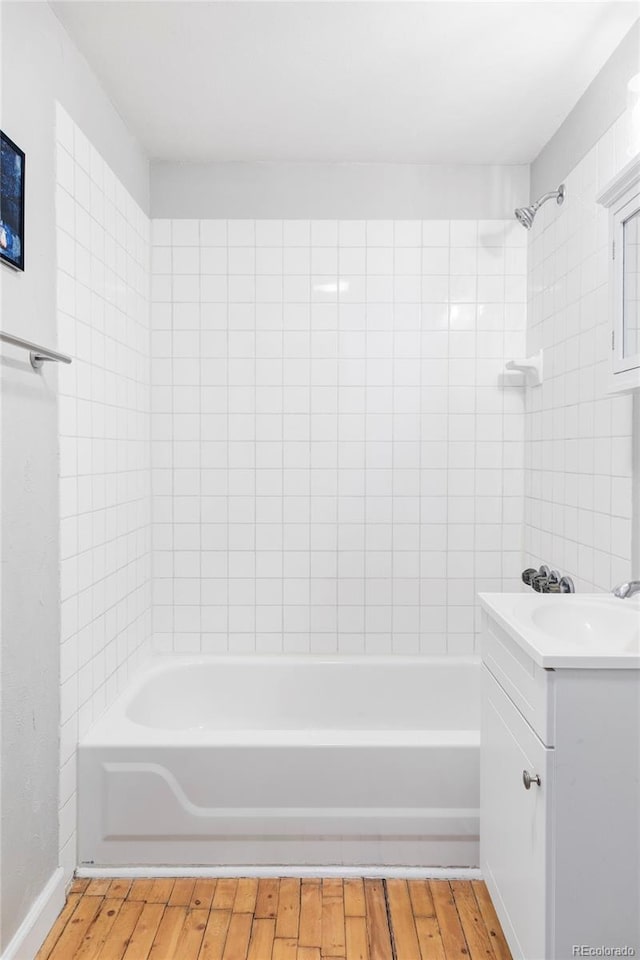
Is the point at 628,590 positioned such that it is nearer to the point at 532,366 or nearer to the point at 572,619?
the point at 572,619

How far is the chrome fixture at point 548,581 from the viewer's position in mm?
2199

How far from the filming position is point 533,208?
2508 mm

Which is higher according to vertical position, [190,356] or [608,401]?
[190,356]

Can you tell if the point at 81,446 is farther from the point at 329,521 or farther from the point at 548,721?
the point at 548,721

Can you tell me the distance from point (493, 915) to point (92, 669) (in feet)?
4.61

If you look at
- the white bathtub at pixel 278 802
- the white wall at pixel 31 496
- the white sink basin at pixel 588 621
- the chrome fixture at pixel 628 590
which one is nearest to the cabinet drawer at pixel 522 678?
the white sink basin at pixel 588 621

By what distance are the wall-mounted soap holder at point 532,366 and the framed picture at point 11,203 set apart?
1.85 m

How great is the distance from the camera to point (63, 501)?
1870mm

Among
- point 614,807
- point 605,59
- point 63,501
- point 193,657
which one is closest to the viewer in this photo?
point 614,807

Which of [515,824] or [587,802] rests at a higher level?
[587,802]

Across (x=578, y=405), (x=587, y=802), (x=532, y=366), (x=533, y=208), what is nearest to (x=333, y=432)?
(x=532, y=366)

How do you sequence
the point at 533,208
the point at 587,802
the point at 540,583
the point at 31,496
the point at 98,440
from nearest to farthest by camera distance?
the point at 587,802 < the point at 31,496 < the point at 98,440 < the point at 540,583 < the point at 533,208

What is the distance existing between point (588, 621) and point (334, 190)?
203 cm

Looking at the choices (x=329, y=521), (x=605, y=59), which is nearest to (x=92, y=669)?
(x=329, y=521)
